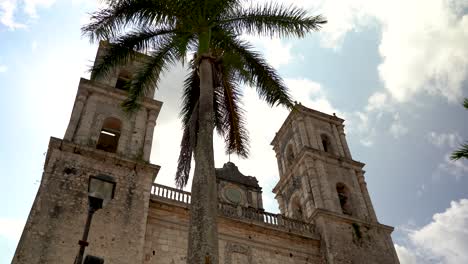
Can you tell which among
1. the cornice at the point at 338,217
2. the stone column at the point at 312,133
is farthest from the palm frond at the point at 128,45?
the stone column at the point at 312,133

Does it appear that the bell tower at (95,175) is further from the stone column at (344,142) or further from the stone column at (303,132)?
the stone column at (344,142)

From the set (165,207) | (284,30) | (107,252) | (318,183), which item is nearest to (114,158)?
(165,207)

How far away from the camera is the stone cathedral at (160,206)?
13617 mm

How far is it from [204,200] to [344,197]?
50.2 feet

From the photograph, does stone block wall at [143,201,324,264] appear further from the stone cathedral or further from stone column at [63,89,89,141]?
stone column at [63,89,89,141]

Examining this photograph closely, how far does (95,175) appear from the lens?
10.6 meters

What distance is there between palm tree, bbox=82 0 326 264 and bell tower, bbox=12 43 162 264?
1390 mm

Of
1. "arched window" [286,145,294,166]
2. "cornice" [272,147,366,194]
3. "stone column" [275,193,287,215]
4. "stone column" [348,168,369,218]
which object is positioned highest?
"arched window" [286,145,294,166]

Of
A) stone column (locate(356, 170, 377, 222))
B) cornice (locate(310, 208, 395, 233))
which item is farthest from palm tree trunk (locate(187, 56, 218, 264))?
stone column (locate(356, 170, 377, 222))

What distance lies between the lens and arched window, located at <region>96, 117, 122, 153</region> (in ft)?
61.4

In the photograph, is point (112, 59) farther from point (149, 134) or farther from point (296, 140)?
point (296, 140)

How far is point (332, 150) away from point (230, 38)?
14.4 m

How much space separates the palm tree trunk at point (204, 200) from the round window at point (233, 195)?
12369mm

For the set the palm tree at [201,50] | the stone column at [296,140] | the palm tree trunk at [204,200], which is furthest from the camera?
the stone column at [296,140]
